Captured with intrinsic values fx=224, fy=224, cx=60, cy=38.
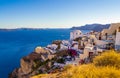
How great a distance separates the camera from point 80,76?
7.04 m

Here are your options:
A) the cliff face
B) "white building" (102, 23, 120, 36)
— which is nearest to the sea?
the cliff face

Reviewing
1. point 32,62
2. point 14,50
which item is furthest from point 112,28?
point 14,50

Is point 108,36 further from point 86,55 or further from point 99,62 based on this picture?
point 99,62

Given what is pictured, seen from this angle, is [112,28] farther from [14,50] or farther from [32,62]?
[14,50]

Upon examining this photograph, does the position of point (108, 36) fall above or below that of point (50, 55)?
above

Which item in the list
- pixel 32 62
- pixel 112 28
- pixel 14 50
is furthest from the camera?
pixel 14 50

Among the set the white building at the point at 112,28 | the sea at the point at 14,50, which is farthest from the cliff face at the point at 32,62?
the sea at the point at 14,50

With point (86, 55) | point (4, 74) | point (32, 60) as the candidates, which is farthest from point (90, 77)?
point (4, 74)

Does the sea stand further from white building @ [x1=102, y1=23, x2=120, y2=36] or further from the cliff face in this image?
white building @ [x1=102, y1=23, x2=120, y2=36]

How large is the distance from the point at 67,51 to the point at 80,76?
20.4m

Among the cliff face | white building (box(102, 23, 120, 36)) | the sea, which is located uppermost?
white building (box(102, 23, 120, 36))

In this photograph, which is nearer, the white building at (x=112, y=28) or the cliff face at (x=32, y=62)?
the white building at (x=112, y=28)

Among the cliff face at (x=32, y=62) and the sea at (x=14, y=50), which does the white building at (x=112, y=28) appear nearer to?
the cliff face at (x=32, y=62)

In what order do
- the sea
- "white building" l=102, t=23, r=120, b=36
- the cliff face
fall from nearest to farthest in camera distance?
"white building" l=102, t=23, r=120, b=36 < the cliff face < the sea
